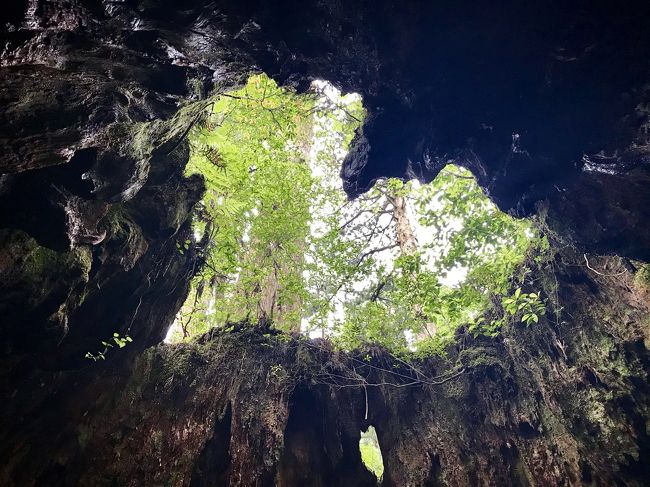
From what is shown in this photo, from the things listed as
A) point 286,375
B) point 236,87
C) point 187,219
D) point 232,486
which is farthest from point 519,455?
point 236,87

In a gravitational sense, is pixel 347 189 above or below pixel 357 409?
above

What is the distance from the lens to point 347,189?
22.8 ft

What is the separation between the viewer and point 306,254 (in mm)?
9508

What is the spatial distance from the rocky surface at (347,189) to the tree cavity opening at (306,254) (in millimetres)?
663

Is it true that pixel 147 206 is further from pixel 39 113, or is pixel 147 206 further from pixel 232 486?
pixel 232 486

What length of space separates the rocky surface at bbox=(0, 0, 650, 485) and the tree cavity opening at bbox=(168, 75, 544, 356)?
66 cm

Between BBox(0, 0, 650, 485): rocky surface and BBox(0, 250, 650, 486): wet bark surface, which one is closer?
BBox(0, 0, 650, 485): rocky surface

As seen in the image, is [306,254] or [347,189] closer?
[347,189]

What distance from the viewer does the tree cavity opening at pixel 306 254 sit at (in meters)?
6.82

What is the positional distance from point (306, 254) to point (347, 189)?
3.08 meters

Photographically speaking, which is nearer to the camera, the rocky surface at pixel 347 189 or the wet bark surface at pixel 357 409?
the rocky surface at pixel 347 189

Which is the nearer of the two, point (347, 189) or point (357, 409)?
point (347, 189)

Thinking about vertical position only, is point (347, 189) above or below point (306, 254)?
above

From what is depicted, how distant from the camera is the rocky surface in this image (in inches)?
149
